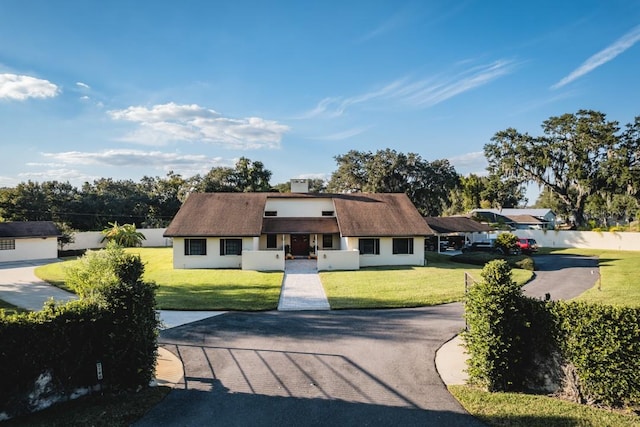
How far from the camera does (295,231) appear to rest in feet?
86.8

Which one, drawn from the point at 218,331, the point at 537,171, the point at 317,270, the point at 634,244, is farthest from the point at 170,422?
the point at 537,171

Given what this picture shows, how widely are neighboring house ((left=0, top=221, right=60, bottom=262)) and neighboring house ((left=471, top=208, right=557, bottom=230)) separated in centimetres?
4892

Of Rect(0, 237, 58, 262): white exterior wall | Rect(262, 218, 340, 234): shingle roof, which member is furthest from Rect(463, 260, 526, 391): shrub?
Rect(0, 237, 58, 262): white exterior wall

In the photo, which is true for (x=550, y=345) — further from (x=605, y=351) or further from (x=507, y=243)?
(x=507, y=243)

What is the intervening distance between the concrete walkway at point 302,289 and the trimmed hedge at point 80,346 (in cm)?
708

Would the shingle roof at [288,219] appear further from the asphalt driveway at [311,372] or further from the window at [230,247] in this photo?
the asphalt driveway at [311,372]

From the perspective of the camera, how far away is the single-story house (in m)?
36.0

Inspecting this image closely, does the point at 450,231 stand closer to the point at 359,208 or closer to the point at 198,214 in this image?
the point at 359,208

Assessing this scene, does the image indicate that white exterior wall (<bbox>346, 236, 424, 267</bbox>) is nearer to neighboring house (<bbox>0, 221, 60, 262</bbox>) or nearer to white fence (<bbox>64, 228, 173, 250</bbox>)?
white fence (<bbox>64, 228, 173, 250</bbox>)

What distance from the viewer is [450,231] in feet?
116

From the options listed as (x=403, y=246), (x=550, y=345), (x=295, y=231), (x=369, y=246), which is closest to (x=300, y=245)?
(x=295, y=231)

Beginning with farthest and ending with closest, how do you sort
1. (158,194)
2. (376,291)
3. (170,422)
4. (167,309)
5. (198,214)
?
(158,194) < (198,214) < (376,291) < (167,309) < (170,422)

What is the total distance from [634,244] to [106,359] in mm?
43529

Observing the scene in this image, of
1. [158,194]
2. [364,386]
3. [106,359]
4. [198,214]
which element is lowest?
[364,386]
